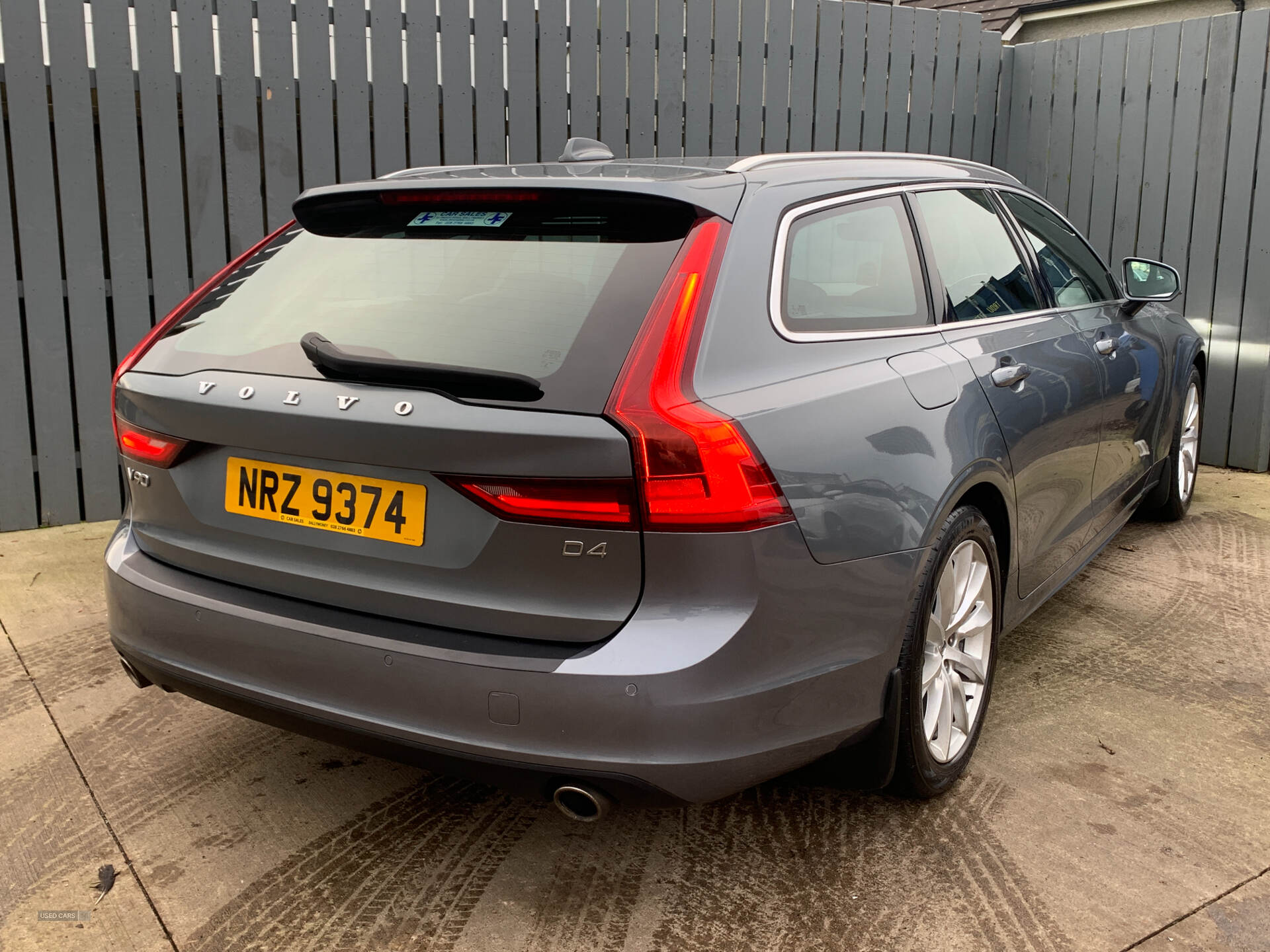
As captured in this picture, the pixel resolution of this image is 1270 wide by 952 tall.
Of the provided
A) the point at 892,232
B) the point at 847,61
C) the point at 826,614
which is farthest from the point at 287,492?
the point at 847,61

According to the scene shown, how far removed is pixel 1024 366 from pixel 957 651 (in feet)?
2.81

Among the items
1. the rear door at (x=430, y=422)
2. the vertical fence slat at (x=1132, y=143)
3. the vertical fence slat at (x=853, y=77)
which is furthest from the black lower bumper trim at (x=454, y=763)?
the vertical fence slat at (x=1132, y=143)

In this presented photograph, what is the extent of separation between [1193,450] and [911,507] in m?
3.94

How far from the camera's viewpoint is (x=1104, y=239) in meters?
7.33

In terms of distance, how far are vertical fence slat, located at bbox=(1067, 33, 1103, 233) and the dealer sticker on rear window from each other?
603cm

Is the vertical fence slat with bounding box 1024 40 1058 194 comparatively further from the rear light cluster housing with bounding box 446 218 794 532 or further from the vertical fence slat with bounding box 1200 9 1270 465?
the rear light cluster housing with bounding box 446 218 794 532

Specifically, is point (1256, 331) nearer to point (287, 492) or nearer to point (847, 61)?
point (847, 61)

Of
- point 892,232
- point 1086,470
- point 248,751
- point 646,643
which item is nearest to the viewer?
point 646,643

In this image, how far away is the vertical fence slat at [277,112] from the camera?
208 inches

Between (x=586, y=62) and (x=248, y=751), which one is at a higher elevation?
(x=586, y=62)

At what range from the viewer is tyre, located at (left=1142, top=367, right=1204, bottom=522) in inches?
201

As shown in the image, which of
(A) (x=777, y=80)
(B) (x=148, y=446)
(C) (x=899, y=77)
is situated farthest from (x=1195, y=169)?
(B) (x=148, y=446)

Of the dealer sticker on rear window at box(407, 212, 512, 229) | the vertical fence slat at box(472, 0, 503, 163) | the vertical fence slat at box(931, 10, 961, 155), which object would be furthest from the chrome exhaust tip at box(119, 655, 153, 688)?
the vertical fence slat at box(931, 10, 961, 155)

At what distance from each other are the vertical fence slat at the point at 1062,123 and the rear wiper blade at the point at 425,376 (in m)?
6.55
